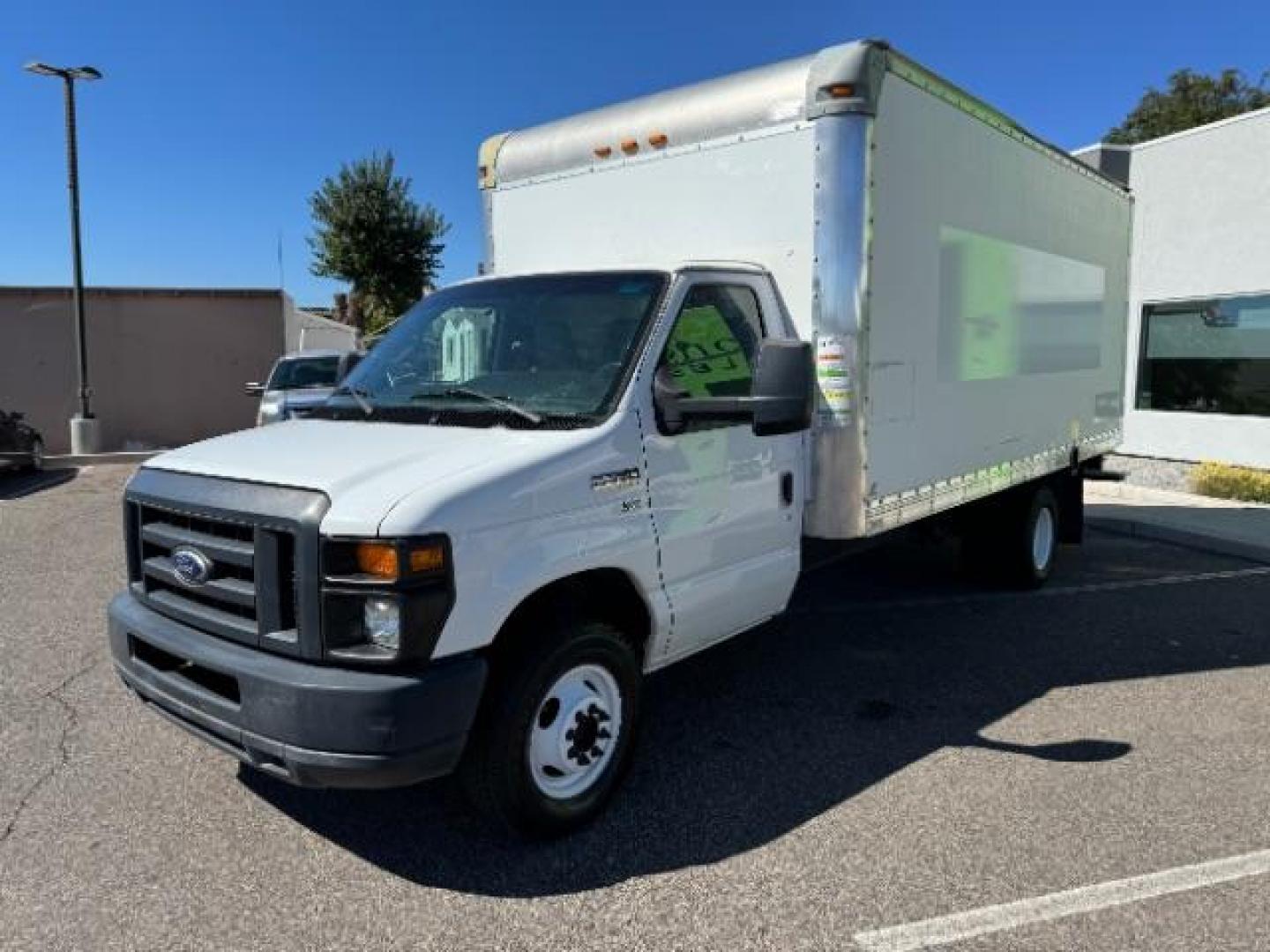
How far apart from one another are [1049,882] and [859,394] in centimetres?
219

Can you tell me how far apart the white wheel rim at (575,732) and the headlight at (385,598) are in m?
0.64

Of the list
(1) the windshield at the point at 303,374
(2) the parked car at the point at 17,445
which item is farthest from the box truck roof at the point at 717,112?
(2) the parked car at the point at 17,445

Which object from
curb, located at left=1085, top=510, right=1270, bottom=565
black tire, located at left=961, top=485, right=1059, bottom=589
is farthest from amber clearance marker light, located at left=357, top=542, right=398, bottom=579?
curb, located at left=1085, top=510, right=1270, bottom=565

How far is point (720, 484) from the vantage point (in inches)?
164

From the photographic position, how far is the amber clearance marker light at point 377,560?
2977 mm

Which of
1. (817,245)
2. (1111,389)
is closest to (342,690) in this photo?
(817,245)

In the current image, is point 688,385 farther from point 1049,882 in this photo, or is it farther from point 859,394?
point 1049,882

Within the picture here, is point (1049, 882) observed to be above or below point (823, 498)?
below

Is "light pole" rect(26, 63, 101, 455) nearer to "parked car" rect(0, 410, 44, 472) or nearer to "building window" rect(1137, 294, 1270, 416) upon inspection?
"parked car" rect(0, 410, 44, 472)

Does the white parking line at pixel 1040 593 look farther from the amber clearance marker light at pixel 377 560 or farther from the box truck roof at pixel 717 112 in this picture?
the amber clearance marker light at pixel 377 560

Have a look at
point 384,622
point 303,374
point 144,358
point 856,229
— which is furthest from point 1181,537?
point 144,358

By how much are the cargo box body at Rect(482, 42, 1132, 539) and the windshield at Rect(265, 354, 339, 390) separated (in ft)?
30.9

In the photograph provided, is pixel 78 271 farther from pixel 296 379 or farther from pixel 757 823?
pixel 757 823

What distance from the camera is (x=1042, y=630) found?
6414 millimetres
